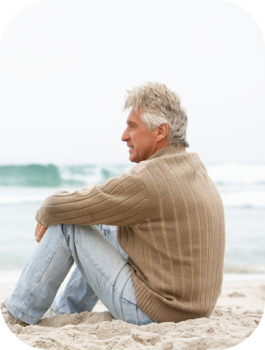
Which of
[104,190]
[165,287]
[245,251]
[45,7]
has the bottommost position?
[245,251]

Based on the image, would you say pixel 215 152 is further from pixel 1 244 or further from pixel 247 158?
pixel 1 244

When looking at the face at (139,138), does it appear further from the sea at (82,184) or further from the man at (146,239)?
the sea at (82,184)

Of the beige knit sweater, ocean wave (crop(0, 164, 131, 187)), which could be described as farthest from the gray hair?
ocean wave (crop(0, 164, 131, 187))

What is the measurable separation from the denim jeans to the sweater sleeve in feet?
0.32

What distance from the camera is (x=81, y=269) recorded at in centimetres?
156

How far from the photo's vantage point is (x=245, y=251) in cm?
531

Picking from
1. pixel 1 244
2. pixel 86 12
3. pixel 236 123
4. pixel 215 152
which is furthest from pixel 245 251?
pixel 86 12

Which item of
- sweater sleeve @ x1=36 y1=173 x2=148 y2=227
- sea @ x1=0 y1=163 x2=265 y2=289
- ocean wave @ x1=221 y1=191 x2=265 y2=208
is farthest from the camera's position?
ocean wave @ x1=221 y1=191 x2=265 y2=208

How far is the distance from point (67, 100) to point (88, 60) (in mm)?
3356

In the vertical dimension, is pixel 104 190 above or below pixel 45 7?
below

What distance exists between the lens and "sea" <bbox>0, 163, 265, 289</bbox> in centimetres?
513

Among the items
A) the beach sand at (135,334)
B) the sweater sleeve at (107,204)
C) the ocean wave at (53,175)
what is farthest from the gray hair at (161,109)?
the ocean wave at (53,175)

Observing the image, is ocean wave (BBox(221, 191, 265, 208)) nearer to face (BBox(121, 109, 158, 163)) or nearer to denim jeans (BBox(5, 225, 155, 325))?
face (BBox(121, 109, 158, 163))

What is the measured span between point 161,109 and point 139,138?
169 mm
